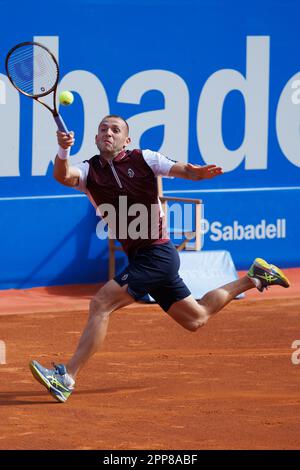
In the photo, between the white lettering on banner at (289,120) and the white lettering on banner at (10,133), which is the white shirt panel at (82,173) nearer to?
the white lettering on banner at (10,133)

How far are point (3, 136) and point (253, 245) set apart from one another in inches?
137

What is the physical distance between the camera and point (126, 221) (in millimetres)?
7465

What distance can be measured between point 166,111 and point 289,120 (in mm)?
1762

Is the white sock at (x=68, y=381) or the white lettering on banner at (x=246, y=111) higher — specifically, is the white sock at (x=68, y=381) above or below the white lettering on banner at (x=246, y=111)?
below

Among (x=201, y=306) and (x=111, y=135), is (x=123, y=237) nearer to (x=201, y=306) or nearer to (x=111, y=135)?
(x=111, y=135)

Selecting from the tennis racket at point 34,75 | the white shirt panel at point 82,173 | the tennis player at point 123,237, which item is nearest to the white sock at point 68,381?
the tennis player at point 123,237

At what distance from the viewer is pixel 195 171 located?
7246mm

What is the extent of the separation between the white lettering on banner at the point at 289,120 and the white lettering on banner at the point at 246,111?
0.22 metres

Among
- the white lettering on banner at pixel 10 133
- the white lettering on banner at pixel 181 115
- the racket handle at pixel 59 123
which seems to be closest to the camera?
the racket handle at pixel 59 123

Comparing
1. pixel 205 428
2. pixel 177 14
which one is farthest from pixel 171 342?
pixel 177 14

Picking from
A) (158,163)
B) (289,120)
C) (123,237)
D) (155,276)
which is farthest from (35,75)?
(289,120)

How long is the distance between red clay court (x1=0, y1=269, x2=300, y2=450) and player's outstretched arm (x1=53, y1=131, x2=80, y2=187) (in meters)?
1.52

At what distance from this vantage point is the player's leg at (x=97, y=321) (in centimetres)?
737
